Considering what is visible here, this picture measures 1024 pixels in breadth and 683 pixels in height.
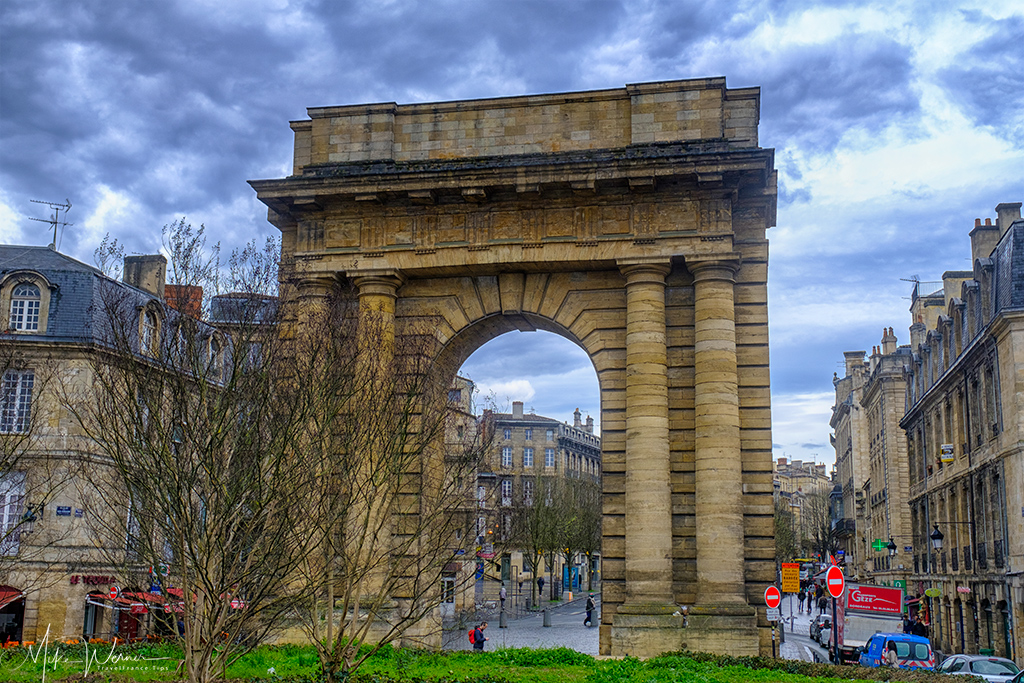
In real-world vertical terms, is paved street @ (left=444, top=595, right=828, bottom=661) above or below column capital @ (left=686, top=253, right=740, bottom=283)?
below

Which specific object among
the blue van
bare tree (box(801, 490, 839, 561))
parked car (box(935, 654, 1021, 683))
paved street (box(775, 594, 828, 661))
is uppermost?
bare tree (box(801, 490, 839, 561))

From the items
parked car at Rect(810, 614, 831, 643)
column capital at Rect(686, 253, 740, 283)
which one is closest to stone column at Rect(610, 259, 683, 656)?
column capital at Rect(686, 253, 740, 283)

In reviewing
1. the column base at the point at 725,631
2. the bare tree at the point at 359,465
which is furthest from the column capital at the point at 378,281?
the column base at the point at 725,631

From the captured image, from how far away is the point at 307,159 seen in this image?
2827cm

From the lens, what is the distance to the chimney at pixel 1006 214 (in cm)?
3812

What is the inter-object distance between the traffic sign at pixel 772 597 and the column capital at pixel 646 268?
24.7 feet

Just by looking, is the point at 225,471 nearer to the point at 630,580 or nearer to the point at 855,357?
the point at 630,580

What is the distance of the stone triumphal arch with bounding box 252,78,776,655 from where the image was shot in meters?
23.7

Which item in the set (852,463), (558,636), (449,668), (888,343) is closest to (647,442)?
(449,668)

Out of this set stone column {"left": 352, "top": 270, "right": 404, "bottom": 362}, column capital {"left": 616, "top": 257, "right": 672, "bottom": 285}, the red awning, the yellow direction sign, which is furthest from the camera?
the red awning

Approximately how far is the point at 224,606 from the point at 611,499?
41.7 feet

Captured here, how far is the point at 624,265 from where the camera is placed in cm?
2525

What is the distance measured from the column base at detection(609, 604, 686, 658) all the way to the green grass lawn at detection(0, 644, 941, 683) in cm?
81

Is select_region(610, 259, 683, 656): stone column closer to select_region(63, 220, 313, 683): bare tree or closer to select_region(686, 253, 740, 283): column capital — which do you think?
select_region(686, 253, 740, 283): column capital
